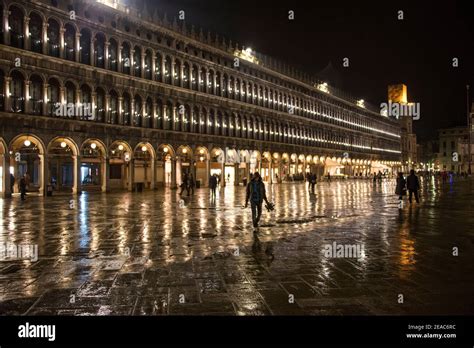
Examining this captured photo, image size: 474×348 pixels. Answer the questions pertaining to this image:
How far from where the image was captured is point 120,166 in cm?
3844

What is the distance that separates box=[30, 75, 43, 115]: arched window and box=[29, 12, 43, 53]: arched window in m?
2.12

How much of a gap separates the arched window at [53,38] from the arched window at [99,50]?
11.7ft

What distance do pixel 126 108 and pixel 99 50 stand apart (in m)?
5.32

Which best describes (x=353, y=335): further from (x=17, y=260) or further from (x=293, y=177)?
(x=293, y=177)

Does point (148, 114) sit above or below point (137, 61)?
below

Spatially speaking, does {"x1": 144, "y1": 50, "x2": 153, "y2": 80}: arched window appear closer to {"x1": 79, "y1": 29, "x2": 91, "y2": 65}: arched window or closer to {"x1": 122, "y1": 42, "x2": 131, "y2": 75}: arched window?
{"x1": 122, "y1": 42, "x2": 131, "y2": 75}: arched window

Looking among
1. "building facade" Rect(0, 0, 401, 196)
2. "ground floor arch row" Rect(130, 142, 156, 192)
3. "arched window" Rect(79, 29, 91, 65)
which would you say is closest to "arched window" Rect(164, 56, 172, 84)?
"building facade" Rect(0, 0, 401, 196)

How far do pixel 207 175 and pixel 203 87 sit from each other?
32.4 ft

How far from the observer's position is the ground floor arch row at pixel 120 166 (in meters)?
36.9

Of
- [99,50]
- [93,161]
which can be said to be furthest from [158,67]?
[93,161]

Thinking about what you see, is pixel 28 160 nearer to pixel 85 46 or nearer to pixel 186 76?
pixel 85 46

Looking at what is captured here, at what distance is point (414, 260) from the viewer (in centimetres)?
772

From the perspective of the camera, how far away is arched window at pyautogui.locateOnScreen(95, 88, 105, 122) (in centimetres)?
3494

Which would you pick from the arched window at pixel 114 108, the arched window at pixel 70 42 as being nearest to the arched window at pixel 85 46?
the arched window at pixel 70 42
